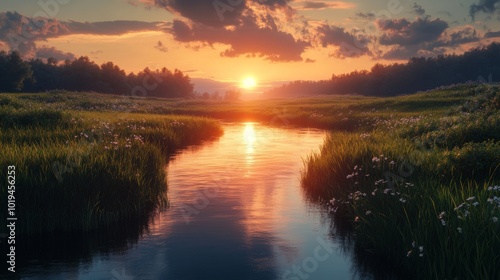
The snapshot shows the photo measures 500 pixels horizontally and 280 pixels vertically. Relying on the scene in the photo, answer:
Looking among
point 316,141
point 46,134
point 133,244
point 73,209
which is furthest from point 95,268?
point 316,141

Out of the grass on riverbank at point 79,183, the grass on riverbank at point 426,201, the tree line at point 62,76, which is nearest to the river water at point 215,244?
the grass on riverbank at point 79,183

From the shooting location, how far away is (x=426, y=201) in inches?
415

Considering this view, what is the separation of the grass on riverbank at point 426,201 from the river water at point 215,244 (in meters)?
0.96

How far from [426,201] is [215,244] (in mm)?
5166

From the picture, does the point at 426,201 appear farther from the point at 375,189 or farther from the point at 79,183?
the point at 79,183

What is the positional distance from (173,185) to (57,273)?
29.6 feet

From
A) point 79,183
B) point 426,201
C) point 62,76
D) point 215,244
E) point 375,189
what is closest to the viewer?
point 426,201

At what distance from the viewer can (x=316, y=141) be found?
34.9 meters

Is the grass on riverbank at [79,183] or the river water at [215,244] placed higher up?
the grass on riverbank at [79,183]

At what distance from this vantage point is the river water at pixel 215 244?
34.1ft

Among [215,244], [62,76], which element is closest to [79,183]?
[215,244]

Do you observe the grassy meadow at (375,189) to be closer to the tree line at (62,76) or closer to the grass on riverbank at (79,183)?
the grass on riverbank at (79,183)

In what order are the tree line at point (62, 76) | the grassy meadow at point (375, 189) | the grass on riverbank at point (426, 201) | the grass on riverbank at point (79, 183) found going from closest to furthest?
the grass on riverbank at point (426, 201) → the grassy meadow at point (375, 189) → the grass on riverbank at point (79, 183) → the tree line at point (62, 76)

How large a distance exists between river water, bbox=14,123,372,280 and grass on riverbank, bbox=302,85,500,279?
96cm
